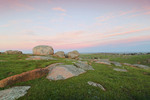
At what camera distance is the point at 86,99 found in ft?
27.2

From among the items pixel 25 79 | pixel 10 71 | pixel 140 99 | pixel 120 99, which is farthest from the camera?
pixel 10 71

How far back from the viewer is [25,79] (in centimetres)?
1357

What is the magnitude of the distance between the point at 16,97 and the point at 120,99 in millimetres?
11053

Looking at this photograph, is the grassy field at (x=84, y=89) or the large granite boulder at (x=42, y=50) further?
the large granite boulder at (x=42, y=50)

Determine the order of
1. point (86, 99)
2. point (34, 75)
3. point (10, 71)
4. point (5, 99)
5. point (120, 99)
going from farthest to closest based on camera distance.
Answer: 1. point (10, 71)
2. point (34, 75)
3. point (120, 99)
4. point (86, 99)
5. point (5, 99)

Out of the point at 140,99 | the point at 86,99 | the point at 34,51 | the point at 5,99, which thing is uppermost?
the point at 34,51

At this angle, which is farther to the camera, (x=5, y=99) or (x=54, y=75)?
(x=54, y=75)

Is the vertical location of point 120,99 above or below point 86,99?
below

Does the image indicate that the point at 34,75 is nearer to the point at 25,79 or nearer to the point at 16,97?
the point at 25,79

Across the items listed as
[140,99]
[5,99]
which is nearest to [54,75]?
[5,99]

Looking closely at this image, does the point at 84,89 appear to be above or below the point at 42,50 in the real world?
below

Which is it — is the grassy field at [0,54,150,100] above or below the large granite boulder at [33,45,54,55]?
below

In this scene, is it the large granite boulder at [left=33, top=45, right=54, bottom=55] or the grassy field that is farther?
the large granite boulder at [left=33, top=45, right=54, bottom=55]

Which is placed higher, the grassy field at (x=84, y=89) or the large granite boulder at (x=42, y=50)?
the large granite boulder at (x=42, y=50)
